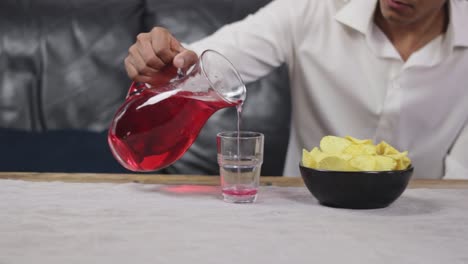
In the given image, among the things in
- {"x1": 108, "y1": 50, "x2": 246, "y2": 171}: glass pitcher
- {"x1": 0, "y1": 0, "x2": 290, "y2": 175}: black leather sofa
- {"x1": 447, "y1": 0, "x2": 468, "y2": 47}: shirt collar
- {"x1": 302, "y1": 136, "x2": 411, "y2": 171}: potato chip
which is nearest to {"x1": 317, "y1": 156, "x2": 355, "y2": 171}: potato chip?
{"x1": 302, "y1": 136, "x2": 411, "y2": 171}: potato chip

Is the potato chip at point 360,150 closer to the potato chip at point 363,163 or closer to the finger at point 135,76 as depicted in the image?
the potato chip at point 363,163

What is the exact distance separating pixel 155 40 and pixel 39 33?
113 centimetres

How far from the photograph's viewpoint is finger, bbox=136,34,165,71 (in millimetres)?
1131

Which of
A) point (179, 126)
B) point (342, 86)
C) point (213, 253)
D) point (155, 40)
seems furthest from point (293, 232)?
point (342, 86)

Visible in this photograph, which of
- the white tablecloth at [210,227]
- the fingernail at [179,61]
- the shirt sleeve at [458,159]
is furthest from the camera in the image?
the shirt sleeve at [458,159]

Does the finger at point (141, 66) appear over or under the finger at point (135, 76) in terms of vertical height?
over

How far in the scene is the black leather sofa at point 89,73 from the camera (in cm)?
Result: 215

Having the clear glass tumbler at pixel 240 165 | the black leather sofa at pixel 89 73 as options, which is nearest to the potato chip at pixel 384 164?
the clear glass tumbler at pixel 240 165

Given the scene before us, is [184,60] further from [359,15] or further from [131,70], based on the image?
[359,15]

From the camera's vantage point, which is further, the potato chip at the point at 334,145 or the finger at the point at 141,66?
the finger at the point at 141,66

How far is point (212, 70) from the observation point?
1.02m

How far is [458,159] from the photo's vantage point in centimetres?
164

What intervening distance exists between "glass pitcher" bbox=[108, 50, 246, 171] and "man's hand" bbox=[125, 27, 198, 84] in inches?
3.3

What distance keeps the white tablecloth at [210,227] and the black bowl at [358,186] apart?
0.01m
